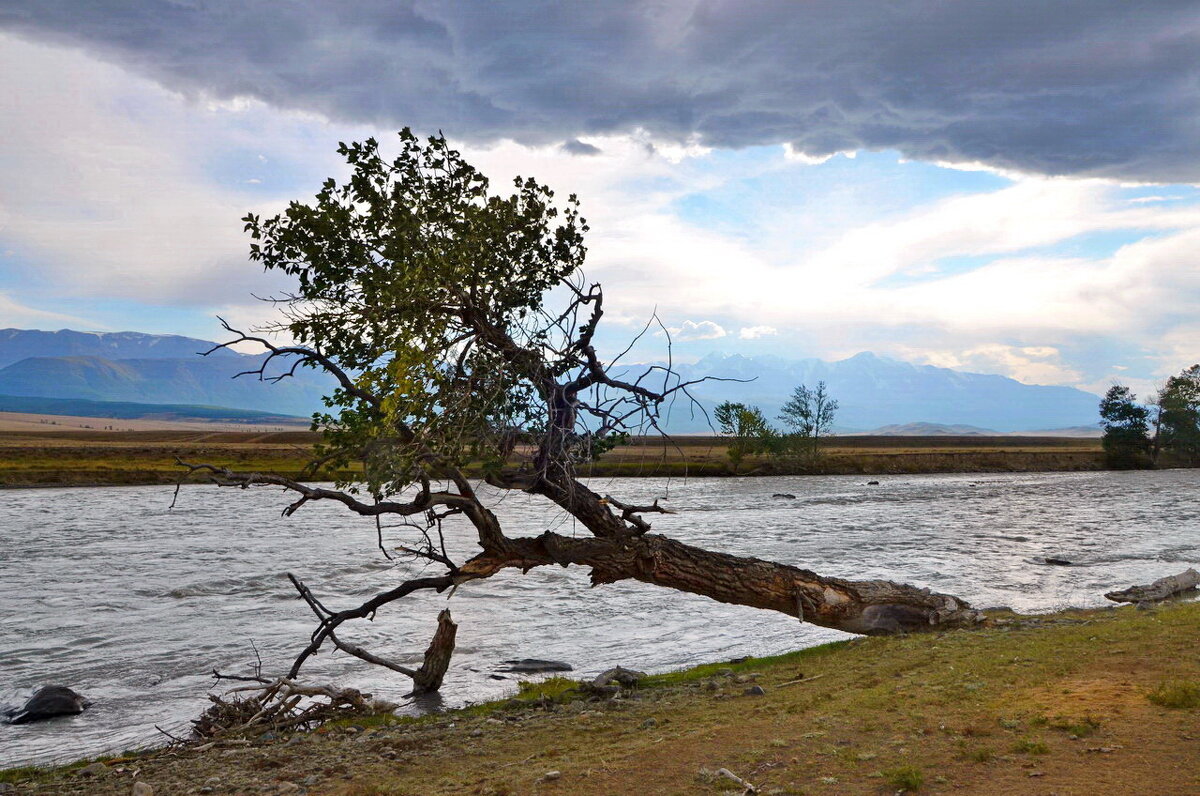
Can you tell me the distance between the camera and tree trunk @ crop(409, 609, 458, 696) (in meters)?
16.3

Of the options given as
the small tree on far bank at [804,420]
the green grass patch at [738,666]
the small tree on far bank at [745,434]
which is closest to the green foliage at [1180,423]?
the small tree on far bank at [804,420]

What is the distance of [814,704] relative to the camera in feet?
37.3

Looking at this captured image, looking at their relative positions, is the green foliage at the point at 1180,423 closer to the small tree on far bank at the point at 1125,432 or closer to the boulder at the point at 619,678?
the small tree on far bank at the point at 1125,432

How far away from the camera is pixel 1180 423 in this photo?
114 m

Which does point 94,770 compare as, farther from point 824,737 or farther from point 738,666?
point 738,666

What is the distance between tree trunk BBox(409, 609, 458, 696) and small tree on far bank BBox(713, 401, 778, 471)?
84454 mm

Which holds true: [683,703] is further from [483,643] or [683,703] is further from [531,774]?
[483,643]

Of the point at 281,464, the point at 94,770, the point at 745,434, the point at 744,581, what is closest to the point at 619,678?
the point at 744,581

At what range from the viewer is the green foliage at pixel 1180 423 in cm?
11388

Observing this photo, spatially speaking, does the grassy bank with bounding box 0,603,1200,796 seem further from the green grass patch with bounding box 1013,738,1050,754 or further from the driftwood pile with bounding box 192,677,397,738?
the driftwood pile with bounding box 192,677,397,738

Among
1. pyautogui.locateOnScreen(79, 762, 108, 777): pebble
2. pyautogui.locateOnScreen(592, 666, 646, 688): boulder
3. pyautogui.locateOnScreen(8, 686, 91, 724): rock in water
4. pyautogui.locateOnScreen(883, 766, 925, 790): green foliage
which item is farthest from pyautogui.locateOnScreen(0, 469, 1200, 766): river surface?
pyautogui.locateOnScreen(883, 766, 925, 790): green foliage

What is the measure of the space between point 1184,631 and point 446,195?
12.7 m

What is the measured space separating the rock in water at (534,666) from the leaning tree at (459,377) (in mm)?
3498

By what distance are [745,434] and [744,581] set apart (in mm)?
92107
